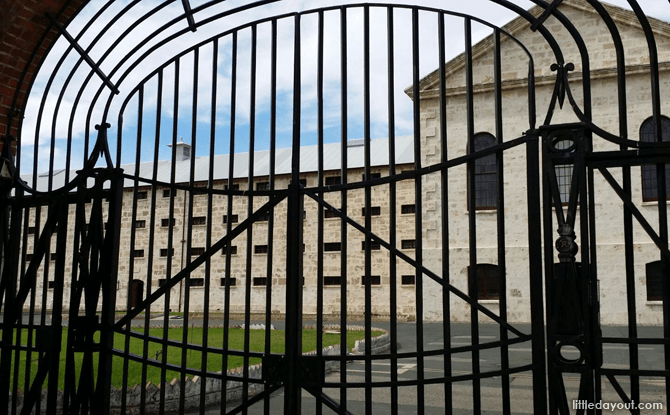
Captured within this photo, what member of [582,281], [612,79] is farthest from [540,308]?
[612,79]

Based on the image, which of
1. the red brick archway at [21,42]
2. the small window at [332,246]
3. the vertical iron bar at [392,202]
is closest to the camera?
the vertical iron bar at [392,202]

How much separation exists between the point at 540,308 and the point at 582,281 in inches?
10.4

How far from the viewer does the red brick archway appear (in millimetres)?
4979

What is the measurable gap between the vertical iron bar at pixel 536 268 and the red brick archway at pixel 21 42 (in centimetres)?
417

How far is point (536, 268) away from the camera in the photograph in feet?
10.2

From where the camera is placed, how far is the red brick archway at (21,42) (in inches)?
196

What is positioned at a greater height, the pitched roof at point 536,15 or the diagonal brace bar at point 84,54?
the pitched roof at point 536,15

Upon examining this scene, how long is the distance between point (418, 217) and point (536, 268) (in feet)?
2.34

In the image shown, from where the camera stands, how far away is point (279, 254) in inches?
936

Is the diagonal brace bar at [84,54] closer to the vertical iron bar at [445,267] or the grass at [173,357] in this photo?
the grass at [173,357]

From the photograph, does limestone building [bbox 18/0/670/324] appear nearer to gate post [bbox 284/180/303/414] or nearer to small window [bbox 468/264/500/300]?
small window [bbox 468/264/500/300]

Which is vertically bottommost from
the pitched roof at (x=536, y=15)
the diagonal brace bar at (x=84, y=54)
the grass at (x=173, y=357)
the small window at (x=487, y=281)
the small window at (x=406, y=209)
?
the grass at (x=173, y=357)

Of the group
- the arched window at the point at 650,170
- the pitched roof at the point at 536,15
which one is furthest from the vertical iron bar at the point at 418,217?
the arched window at the point at 650,170

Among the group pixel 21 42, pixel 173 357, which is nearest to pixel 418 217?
pixel 21 42
